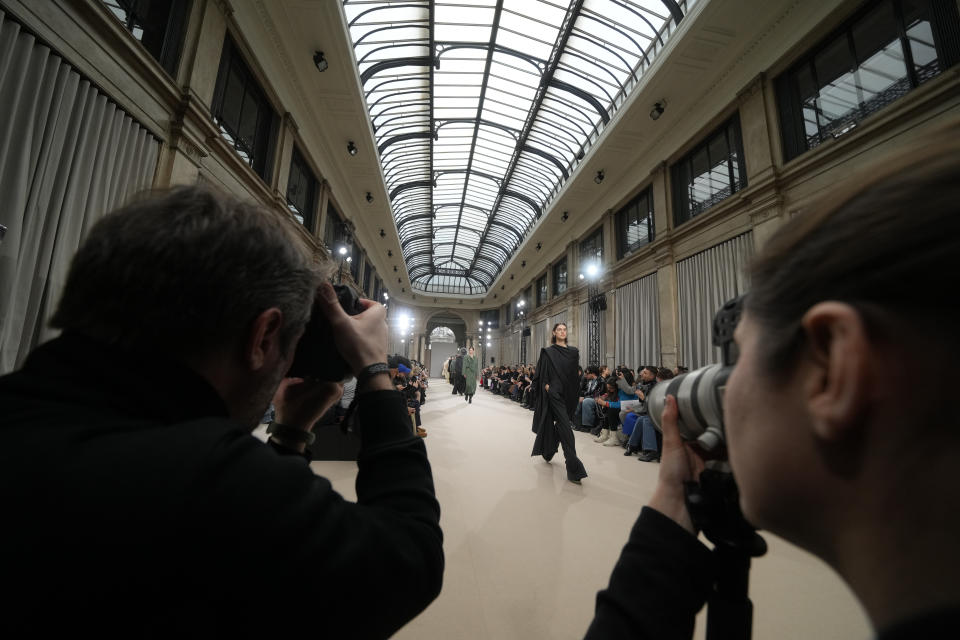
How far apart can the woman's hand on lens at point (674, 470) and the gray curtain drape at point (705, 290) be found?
6097 millimetres

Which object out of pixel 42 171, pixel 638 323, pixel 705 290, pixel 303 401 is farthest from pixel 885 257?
pixel 638 323

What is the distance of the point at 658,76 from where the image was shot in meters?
6.10

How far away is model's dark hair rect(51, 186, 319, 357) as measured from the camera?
1.65ft

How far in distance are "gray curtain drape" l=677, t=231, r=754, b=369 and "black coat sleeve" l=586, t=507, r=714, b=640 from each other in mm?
6286

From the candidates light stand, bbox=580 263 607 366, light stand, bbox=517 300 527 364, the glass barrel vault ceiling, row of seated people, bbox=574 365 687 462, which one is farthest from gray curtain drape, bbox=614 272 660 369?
light stand, bbox=517 300 527 364

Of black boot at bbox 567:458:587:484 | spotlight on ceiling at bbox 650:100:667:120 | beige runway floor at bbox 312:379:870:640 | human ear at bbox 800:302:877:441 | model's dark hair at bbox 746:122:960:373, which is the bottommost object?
beige runway floor at bbox 312:379:870:640

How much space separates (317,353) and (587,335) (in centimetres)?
1077

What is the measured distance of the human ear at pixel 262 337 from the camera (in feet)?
1.88

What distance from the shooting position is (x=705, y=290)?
670 cm

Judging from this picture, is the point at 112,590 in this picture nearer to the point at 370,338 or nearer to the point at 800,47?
the point at 370,338

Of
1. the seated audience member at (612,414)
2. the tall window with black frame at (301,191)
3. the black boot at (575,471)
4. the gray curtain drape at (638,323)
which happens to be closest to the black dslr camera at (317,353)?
the black boot at (575,471)

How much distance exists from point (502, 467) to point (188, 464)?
3.80 m

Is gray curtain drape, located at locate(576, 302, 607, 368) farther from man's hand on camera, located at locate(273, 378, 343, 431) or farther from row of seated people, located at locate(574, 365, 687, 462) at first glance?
man's hand on camera, located at locate(273, 378, 343, 431)

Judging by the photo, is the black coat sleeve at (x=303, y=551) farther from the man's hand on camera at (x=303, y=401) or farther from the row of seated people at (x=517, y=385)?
the row of seated people at (x=517, y=385)
